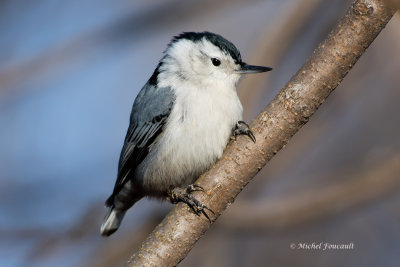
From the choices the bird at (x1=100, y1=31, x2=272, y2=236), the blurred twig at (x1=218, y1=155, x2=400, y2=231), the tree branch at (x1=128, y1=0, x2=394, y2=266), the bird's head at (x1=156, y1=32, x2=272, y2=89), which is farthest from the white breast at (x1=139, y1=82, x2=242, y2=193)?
the blurred twig at (x1=218, y1=155, x2=400, y2=231)

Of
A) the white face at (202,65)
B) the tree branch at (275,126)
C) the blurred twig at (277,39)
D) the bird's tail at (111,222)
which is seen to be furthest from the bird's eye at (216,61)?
the bird's tail at (111,222)

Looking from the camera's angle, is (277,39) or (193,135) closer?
(193,135)

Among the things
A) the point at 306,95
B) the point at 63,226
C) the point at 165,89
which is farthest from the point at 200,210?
the point at 63,226

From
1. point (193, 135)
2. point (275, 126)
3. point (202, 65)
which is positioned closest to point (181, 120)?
point (193, 135)

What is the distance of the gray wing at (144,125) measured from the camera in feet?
8.95

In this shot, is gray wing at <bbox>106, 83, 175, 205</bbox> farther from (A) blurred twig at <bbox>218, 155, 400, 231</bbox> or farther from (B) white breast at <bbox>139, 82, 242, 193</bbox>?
(A) blurred twig at <bbox>218, 155, 400, 231</bbox>

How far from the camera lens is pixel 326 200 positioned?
2.39 metres

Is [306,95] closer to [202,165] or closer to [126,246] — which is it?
[202,165]

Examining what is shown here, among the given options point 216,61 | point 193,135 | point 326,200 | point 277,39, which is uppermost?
point 216,61

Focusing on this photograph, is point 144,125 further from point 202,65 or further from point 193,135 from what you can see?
point 202,65

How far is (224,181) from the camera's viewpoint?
2.14m

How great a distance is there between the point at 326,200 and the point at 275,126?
56cm

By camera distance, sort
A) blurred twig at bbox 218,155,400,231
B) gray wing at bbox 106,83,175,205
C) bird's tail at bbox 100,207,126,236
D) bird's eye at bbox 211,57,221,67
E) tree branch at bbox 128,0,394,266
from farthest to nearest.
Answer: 1. bird's tail at bbox 100,207,126,236
2. bird's eye at bbox 211,57,221,67
3. gray wing at bbox 106,83,175,205
4. blurred twig at bbox 218,155,400,231
5. tree branch at bbox 128,0,394,266

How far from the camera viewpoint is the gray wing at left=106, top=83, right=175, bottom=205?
8.95ft
